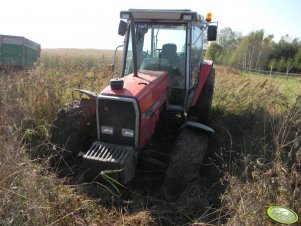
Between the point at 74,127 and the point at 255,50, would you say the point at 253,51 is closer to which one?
the point at 255,50

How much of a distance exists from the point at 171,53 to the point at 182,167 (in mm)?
1996

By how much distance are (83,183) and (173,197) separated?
110cm

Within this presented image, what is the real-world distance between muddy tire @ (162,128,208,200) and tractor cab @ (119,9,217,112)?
3.86ft

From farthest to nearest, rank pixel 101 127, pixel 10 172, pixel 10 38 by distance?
pixel 10 38 → pixel 101 127 → pixel 10 172

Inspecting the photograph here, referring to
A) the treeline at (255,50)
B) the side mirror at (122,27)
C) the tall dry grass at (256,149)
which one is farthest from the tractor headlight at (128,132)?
the treeline at (255,50)

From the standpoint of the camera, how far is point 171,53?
5.43 meters

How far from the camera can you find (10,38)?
12805mm

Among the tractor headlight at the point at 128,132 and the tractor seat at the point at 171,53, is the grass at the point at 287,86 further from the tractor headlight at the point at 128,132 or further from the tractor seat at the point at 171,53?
the tractor headlight at the point at 128,132

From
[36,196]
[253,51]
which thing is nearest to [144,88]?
[36,196]

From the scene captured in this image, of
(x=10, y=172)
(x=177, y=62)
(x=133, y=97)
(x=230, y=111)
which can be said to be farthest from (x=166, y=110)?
(x=10, y=172)

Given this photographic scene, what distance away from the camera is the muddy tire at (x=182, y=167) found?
4.22 metres

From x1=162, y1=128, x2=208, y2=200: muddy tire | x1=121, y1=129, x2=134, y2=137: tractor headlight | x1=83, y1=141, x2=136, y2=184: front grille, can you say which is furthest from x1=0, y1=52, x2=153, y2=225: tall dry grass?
x1=121, y1=129, x2=134, y2=137: tractor headlight

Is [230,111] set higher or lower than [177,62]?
lower

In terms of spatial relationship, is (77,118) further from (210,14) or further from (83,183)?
(210,14)
